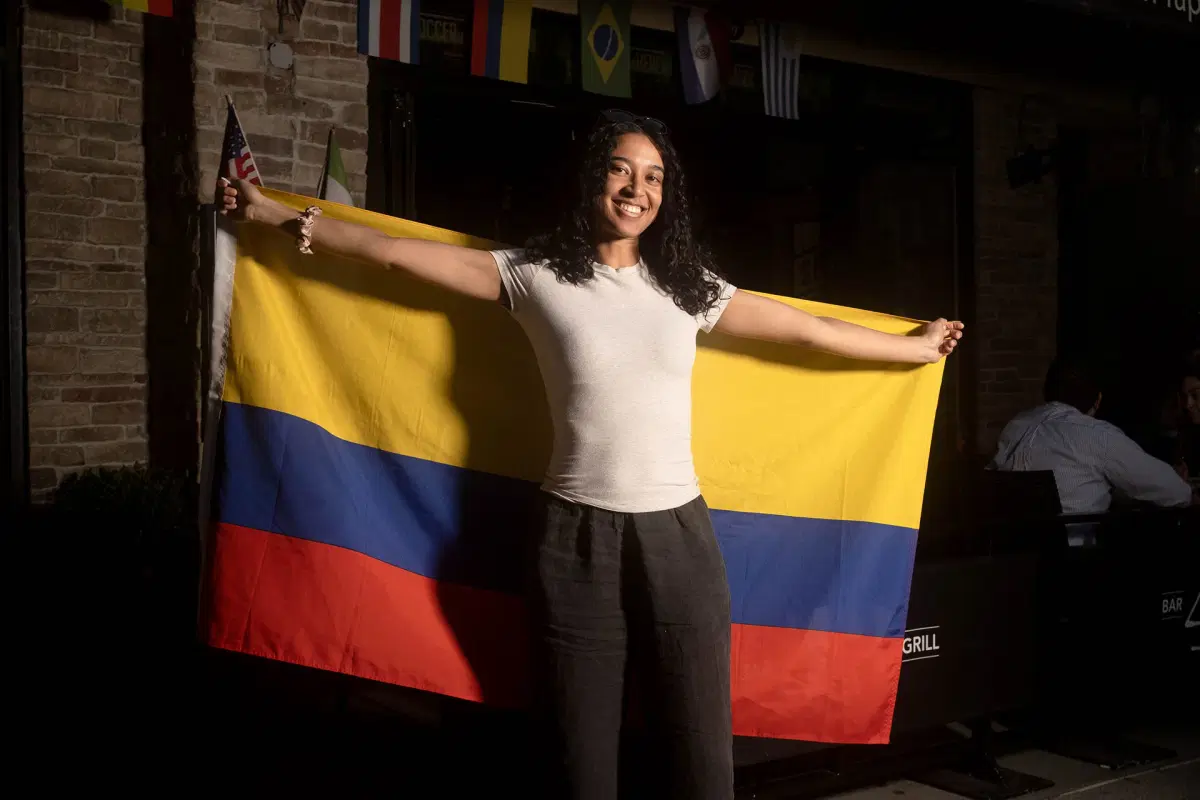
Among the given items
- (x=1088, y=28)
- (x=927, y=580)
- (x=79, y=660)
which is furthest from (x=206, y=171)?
(x=1088, y=28)

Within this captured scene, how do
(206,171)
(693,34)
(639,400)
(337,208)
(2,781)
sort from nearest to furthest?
(639,400)
(337,208)
(2,781)
(206,171)
(693,34)

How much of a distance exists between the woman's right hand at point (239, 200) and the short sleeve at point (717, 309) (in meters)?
1.05

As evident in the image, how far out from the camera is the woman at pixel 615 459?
91.9 inches

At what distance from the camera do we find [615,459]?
2.33 meters

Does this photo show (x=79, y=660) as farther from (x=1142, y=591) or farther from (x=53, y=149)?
(x=1142, y=591)

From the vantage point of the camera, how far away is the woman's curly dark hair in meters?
2.40

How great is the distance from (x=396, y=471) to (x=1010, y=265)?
585cm

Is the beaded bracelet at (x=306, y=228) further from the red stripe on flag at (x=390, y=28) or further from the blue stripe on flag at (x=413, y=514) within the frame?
the red stripe on flag at (x=390, y=28)

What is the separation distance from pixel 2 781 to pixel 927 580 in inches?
127

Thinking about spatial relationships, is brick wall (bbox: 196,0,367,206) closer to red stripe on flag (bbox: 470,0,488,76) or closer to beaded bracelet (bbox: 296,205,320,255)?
red stripe on flag (bbox: 470,0,488,76)

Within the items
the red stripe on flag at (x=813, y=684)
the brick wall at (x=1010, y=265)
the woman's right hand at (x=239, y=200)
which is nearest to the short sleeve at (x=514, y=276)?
the woman's right hand at (x=239, y=200)

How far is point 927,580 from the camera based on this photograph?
372cm

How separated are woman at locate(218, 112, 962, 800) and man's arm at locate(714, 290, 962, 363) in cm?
17

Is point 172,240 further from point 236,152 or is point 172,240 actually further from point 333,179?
point 236,152
